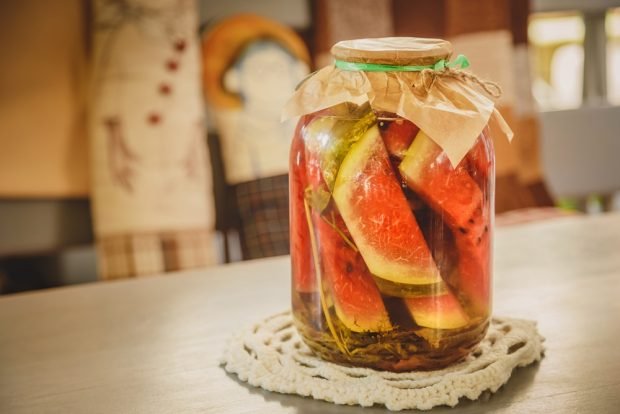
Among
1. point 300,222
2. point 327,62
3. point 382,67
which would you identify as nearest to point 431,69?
point 382,67

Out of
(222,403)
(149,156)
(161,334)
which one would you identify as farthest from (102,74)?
(222,403)

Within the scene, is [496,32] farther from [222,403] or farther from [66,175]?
[222,403]

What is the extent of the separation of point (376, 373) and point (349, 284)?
0.07 m

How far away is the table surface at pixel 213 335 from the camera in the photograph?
2.09 feet

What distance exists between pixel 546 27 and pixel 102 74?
1.38 metres

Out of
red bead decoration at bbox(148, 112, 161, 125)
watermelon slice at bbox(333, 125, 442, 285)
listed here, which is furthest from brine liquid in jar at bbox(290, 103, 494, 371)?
red bead decoration at bbox(148, 112, 161, 125)

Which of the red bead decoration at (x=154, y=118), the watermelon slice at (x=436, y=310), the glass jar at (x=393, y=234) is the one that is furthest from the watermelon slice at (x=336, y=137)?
the red bead decoration at (x=154, y=118)

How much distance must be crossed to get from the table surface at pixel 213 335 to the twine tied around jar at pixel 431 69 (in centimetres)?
23

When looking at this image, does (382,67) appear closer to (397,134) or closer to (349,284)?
(397,134)

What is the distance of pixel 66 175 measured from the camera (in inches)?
68.4

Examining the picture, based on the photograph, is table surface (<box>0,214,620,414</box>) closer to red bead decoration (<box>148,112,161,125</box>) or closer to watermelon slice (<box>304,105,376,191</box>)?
watermelon slice (<box>304,105,376,191</box>)

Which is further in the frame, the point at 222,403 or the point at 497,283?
the point at 497,283

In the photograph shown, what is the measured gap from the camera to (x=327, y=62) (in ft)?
6.39

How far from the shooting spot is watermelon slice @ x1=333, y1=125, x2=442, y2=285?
614 millimetres
